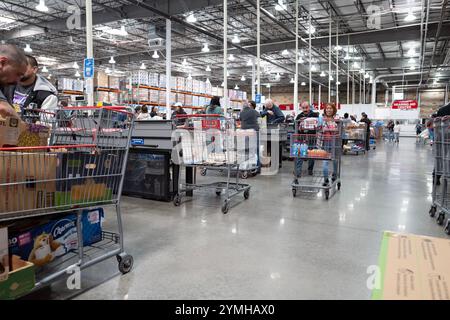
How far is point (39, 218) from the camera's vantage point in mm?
2158

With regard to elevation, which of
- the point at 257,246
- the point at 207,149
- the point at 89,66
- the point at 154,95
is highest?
the point at 154,95

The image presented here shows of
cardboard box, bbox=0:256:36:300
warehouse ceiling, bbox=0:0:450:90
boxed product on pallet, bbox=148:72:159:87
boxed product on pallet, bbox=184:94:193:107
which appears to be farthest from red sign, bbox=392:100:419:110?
cardboard box, bbox=0:256:36:300

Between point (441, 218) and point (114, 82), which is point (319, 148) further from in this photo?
point (114, 82)

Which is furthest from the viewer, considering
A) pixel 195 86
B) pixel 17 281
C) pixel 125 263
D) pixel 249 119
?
pixel 195 86

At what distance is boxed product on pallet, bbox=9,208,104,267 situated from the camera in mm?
2002

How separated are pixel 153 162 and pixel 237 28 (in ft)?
43.5

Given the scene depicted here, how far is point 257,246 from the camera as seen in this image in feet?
9.86

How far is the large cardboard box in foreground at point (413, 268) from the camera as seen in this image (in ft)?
6.93

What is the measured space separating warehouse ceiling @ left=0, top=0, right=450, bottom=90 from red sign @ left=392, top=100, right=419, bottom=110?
2.53 metres

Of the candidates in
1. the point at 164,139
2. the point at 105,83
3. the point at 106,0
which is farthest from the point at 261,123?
the point at 106,0

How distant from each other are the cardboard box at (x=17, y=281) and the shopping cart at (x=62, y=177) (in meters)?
0.09

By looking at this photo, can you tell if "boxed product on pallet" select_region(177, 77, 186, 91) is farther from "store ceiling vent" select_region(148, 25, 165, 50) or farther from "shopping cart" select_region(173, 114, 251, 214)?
"shopping cart" select_region(173, 114, 251, 214)

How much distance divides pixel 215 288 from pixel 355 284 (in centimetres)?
95

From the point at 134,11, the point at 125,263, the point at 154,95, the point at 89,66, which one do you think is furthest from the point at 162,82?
the point at 125,263
